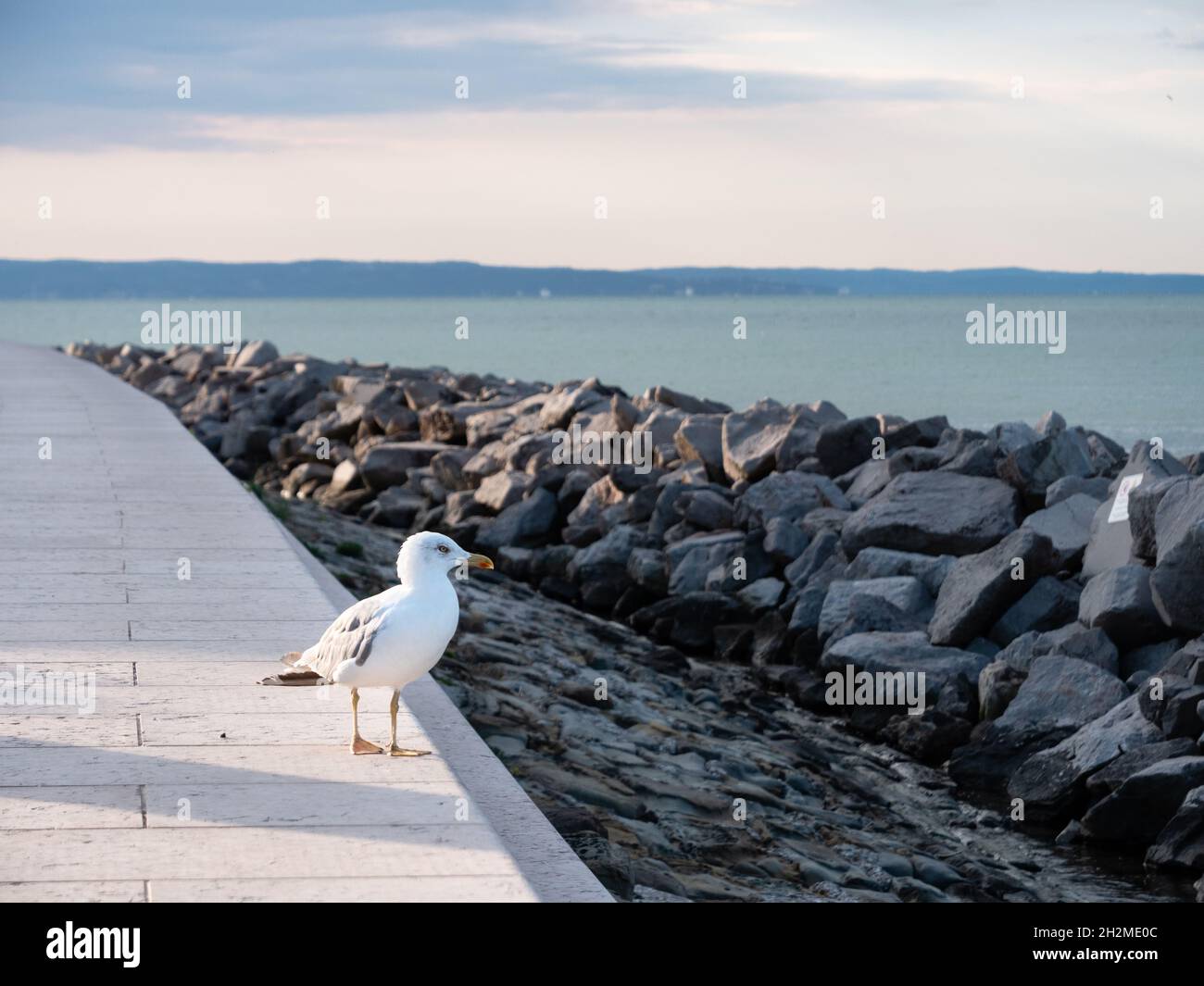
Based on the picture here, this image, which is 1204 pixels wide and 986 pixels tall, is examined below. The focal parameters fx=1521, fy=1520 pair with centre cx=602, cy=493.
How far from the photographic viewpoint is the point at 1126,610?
10.8 metres

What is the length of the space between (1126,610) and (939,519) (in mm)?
3078

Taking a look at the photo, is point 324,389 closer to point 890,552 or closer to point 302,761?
point 890,552

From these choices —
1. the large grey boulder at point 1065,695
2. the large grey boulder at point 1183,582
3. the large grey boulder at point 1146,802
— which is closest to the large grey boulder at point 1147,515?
the large grey boulder at point 1183,582

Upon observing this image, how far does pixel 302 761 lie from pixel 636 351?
2948 inches

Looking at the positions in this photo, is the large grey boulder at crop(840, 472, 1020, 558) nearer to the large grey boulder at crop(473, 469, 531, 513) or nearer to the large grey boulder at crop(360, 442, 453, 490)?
the large grey boulder at crop(473, 469, 531, 513)

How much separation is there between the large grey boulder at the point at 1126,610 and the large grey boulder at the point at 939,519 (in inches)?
96.0

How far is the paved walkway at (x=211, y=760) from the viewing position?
14.4 feet

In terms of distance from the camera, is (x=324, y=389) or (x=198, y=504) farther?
(x=324, y=389)

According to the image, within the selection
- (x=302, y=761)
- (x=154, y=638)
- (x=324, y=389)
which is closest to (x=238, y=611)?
(x=154, y=638)

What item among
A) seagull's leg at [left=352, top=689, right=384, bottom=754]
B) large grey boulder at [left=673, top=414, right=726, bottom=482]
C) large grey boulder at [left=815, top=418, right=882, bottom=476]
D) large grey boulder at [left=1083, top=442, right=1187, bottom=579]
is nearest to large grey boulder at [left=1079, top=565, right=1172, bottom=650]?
large grey boulder at [left=1083, top=442, right=1187, bottom=579]

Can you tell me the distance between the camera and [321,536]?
47.9 ft

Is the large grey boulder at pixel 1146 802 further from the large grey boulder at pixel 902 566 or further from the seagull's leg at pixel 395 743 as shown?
the seagull's leg at pixel 395 743

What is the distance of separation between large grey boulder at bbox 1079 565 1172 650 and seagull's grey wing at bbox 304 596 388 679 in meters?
7.10

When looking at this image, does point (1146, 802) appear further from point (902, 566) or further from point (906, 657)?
point (902, 566)
